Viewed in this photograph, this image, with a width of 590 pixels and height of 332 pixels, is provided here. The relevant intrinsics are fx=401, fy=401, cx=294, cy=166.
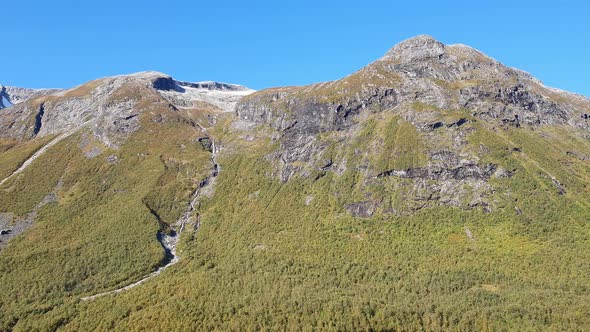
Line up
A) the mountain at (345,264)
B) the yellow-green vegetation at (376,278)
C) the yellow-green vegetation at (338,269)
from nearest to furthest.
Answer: the yellow-green vegetation at (376,278) → the yellow-green vegetation at (338,269) → the mountain at (345,264)

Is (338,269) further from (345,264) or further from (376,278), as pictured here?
(376,278)

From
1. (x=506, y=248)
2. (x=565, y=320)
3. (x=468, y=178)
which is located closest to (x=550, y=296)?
(x=565, y=320)

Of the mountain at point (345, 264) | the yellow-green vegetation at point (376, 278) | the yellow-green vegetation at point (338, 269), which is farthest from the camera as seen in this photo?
the mountain at point (345, 264)

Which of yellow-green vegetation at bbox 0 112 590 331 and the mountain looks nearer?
yellow-green vegetation at bbox 0 112 590 331

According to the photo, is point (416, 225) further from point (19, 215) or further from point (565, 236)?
point (19, 215)

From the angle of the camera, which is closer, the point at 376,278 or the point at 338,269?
the point at 376,278

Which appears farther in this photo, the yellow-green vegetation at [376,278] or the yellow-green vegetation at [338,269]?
the yellow-green vegetation at [338,269]

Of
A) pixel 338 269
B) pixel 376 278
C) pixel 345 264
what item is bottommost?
pixel 376 278

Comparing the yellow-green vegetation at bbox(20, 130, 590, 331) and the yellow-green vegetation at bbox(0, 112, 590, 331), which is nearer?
the yellow-green vegetation at bbox(20, 130, 590, 331)

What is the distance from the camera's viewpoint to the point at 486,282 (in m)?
141

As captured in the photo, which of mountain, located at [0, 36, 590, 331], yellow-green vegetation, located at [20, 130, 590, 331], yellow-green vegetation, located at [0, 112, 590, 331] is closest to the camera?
yellow-green vegetation, located at [20, 130, 590, 331]

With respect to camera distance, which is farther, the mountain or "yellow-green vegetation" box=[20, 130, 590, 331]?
the mountain

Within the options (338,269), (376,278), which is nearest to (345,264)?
(338,269)

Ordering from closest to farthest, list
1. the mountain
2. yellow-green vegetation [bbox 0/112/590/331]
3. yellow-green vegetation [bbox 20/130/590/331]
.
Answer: yellow-green vegetation [bbox 20/130/590/331] → yellow-green vegetation [bbox 0/112/590/331] → the mountain
